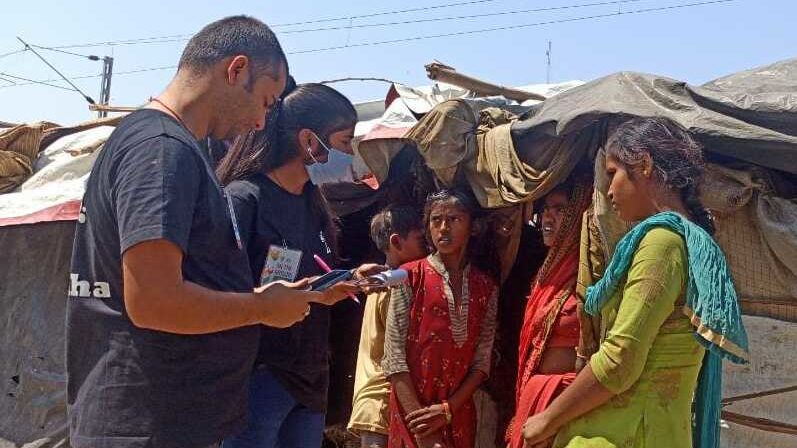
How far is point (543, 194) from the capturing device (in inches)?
122

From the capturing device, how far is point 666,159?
85.8 inches

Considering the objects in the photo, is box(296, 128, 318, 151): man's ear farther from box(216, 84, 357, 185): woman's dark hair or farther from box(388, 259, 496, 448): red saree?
box(388, 259, 496, 448): red saree

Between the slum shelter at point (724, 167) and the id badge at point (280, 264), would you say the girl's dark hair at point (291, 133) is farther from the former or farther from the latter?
the slum shelter at point (724, 167)

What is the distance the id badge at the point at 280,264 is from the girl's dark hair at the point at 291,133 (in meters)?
0.27

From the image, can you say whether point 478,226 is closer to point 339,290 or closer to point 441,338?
point 441,338

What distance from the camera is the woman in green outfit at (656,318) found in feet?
6.59

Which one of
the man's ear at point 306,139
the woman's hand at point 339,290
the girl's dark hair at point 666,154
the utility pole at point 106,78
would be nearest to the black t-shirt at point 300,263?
the man's ear at point 306,139

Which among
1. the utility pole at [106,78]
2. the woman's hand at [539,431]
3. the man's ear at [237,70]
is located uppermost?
the utility pole at [106,78]

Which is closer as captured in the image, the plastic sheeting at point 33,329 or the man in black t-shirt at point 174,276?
the man in black t-shirt at point 174,276

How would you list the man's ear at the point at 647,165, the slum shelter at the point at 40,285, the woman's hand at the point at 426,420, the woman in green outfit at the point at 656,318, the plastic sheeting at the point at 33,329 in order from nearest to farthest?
the woman in green outfit at the point at 656,318
the man's ear at the point at 647,165
the woman's hand at the point at 426,420
the slum shelter at the point at 40,285
the plastic sheeting at the point at 33,329

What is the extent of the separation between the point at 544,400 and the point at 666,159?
3.12 ft

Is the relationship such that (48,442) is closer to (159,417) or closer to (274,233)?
(274,233)

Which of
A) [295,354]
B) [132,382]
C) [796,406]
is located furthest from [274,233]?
[796,406]

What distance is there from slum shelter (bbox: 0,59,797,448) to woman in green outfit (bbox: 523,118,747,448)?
570mm
